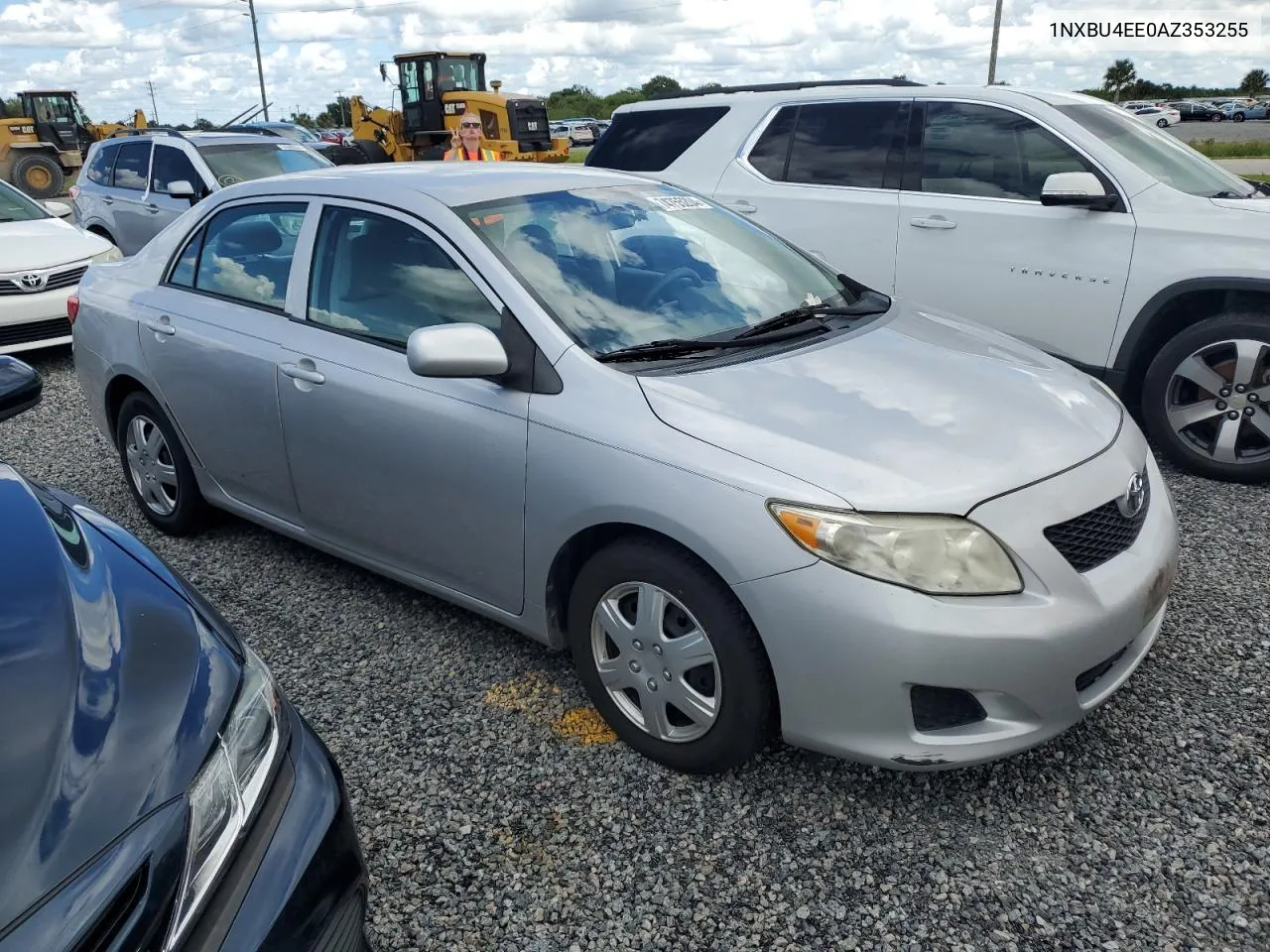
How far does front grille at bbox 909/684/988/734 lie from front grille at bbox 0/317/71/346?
768 centimetres

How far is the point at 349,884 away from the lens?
176cm

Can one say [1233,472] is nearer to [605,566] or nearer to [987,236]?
[987,236]

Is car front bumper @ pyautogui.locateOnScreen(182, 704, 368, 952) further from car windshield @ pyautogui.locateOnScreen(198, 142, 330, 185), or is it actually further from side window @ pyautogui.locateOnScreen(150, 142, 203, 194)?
side window @ pyautogui.locateOnScreen(150, 142, 203, 194)

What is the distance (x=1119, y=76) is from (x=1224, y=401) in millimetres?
72154

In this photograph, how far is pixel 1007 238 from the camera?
513cm

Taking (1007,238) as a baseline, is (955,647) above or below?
below

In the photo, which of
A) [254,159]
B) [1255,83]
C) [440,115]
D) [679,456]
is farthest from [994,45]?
[1255,83]

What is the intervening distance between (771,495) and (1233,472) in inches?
131

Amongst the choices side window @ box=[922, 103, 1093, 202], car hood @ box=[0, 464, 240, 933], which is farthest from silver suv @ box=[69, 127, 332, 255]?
car hood @ box=[0, 464, 240, 933]

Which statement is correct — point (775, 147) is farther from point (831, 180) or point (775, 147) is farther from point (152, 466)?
point (152, 466)

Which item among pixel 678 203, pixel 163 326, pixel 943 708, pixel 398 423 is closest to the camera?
pixel 943 708

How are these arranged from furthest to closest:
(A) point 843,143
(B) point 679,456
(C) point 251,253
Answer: (A) point 843,143, (C) point 251,253, (B) point 679,456

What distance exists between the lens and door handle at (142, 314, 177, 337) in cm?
402

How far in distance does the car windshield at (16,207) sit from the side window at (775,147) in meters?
6.53
